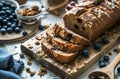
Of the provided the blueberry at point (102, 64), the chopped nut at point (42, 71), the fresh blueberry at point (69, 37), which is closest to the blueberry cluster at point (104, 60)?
the blueberry at point (102, 64)

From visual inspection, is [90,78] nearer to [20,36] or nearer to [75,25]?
[75,25]

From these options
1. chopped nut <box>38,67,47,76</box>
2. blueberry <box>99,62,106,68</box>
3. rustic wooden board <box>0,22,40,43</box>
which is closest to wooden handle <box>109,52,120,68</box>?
blueberry <box>99,62,106,68</box>

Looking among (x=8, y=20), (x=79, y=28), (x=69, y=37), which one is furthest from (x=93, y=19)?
(x=8, y=20)

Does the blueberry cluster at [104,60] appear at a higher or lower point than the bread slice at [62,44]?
lower

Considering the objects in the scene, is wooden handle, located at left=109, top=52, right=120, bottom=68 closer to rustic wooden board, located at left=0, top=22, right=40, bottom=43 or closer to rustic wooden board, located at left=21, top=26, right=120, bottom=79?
rustic wooden board, located at left=21, top=26, right=120, bottom=79

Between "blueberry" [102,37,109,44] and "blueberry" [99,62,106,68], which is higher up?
"blueberry" [102,37,109,44]

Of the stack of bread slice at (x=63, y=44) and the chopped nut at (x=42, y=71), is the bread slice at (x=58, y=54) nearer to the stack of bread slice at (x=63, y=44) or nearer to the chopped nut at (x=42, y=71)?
the stack of bread slice at (x=63, y=44)

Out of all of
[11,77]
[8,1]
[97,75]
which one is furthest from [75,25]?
[8,1]
